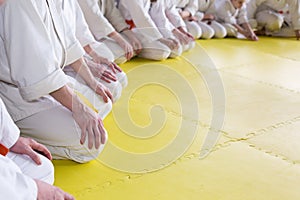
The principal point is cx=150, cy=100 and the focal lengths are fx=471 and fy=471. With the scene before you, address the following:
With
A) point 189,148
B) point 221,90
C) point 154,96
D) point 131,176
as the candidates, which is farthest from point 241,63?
point 131,176

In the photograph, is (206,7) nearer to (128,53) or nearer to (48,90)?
(128,53)

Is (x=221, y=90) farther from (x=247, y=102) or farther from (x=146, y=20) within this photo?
(x=146, y=20)

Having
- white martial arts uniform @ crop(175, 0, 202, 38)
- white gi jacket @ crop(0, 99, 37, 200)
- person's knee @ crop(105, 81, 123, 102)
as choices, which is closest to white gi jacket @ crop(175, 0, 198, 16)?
white martial arts uniform @ crop(175, 0, 202, 38)

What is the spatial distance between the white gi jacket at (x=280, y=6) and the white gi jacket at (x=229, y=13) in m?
0.40

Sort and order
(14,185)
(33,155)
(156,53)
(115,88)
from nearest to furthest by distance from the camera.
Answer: (14,185)
(33,155)
(115,88)
(156,53)

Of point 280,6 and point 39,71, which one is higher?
point 39,71

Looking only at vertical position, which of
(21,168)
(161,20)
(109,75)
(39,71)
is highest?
(39,71)

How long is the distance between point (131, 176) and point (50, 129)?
0.51 metres

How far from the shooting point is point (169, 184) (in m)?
2.48

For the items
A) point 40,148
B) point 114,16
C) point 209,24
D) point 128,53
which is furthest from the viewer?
point 209,24

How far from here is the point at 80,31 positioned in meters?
3.31

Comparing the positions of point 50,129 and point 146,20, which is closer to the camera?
point 50,129

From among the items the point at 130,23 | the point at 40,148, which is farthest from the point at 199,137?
the point at 130,23

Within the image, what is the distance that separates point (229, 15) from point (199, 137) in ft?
12.6
